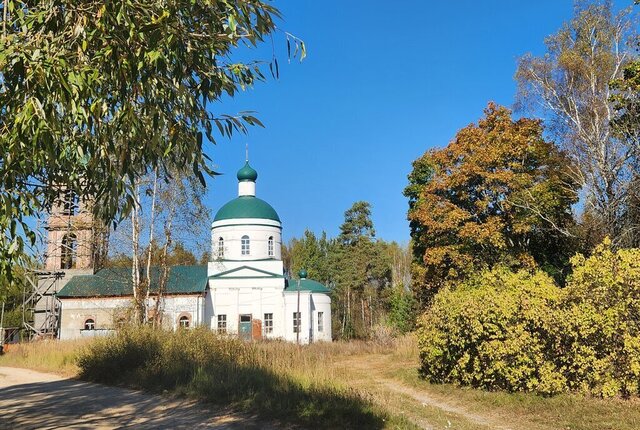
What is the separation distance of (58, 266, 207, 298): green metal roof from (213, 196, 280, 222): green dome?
226 inches

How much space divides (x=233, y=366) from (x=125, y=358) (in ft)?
13.6

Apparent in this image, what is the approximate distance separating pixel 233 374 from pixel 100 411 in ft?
8.91

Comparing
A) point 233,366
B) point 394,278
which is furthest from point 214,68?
point 394,278

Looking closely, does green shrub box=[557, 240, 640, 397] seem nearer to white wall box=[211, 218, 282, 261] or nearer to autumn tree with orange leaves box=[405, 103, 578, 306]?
autumn tree with orange leaves box=[405, 103, 578, 306]

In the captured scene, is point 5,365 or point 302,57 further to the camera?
point 5,365

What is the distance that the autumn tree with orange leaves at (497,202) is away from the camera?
2583cm

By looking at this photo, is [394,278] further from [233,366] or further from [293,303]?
[233,366]

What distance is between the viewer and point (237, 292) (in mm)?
44531

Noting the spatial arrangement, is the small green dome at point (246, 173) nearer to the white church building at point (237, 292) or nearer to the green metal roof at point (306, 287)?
the white church building at point (237, 292)

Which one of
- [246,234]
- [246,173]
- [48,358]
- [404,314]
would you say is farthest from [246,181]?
[48,358]

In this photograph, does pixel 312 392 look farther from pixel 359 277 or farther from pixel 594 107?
pixel 359 277

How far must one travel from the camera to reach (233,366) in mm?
12648

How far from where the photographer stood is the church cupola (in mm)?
49594

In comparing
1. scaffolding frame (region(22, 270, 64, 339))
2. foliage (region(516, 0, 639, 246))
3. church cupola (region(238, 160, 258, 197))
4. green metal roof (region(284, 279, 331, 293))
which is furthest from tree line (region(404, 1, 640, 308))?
scaffolding frame (region(22, 270, 64, 339))
